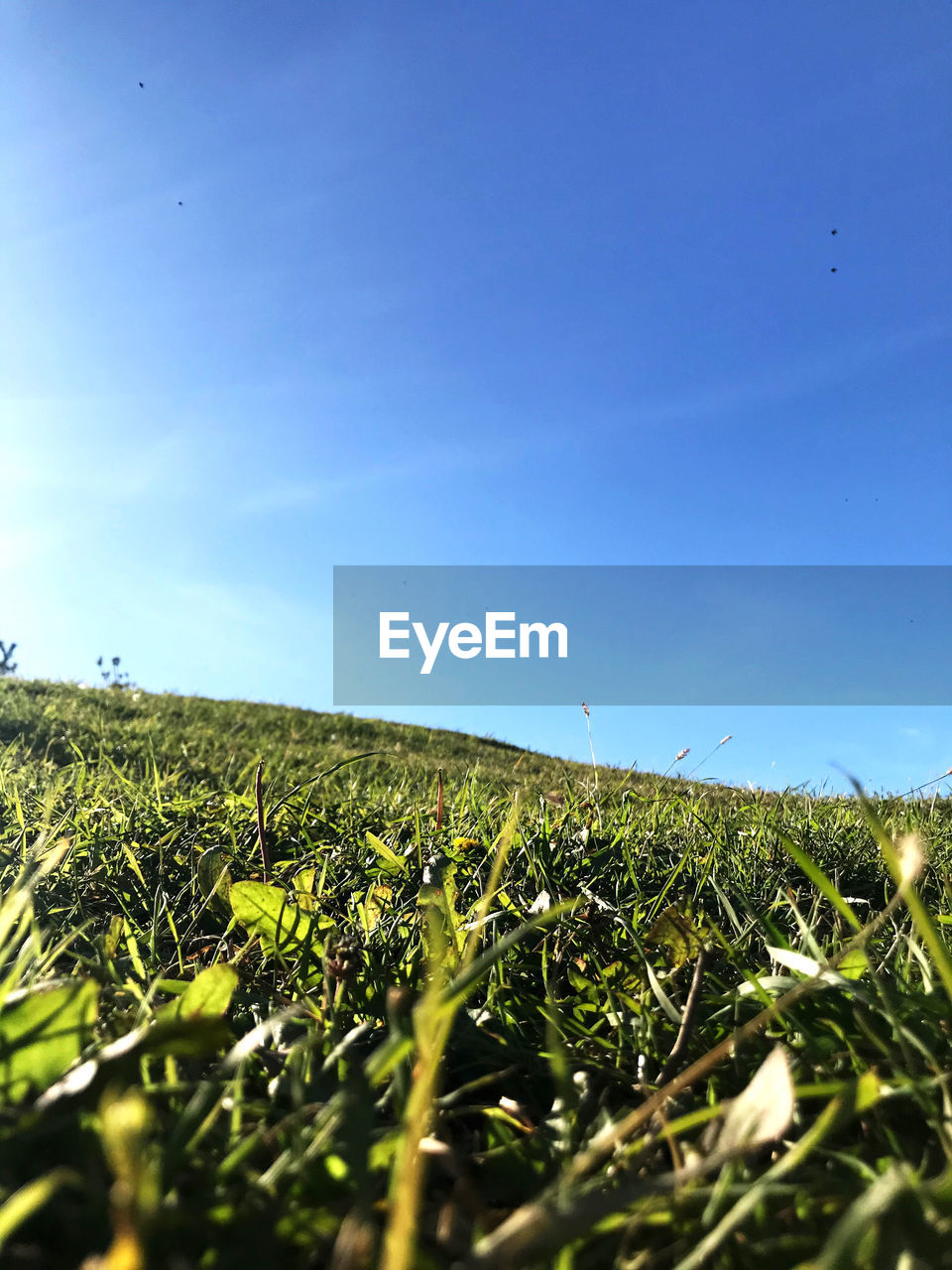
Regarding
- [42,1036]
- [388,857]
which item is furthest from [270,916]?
[42,1036]

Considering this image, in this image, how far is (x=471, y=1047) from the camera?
1.27 metres

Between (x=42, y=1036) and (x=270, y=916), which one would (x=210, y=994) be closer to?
(x=42, y=1036)

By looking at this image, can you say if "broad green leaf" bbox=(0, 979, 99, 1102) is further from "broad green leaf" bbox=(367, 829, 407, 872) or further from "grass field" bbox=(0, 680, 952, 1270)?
"broad green leaf" bbox=(367, 829, 407, 872)

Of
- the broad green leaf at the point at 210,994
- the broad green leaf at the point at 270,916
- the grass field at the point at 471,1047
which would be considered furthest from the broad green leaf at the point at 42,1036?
the broad green leaf at the point at 270,916

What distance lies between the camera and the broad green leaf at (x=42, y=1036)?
0.86 metres

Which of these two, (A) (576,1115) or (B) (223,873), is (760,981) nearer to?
(A) (576,1115)

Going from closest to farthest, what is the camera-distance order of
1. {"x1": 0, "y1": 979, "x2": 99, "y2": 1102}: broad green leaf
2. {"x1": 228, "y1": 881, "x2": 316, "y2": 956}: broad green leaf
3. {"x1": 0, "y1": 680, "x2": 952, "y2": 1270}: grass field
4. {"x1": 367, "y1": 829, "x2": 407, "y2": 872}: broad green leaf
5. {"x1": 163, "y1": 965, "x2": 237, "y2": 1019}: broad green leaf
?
{"x1": 0, "y1": 680, "x2": 952, "y2": 1270}: grass field, {"x1": 0, "y1": 979, "x2": 99, "y2": 1102}: broad green leaf, {"x1": 163, "y1": 965, "x2": 237, "y2": 1019}: broad green leaf, {"x1": 228, "y1": 881, "x2": 316, "y2": 956}: broad green leaf, {"x1": 367, "y1": 829, "x2": 407, "y2": 872}: broad green leaf

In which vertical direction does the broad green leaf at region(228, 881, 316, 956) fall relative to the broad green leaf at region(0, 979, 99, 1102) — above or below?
above

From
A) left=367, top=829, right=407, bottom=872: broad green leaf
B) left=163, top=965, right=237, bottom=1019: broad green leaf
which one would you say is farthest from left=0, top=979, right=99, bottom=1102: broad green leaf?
left=367, top=829, right=407, bottom=872: broad green leaf

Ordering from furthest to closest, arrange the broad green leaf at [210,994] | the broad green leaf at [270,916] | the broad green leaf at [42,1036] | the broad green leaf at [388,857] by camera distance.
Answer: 1. the broad green leaf at [388,857]
2. the broad green leaf at [270,916]
3. the broad green leaf at [210,994]
4. the broad green leaf at [42,1036]

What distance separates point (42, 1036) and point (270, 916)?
70 cm

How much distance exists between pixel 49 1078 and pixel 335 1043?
1.34 feet

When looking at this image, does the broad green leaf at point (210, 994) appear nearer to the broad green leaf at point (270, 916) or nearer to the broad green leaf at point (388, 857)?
the broad green leaf at point (270, 916)

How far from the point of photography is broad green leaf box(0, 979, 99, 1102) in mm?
860
